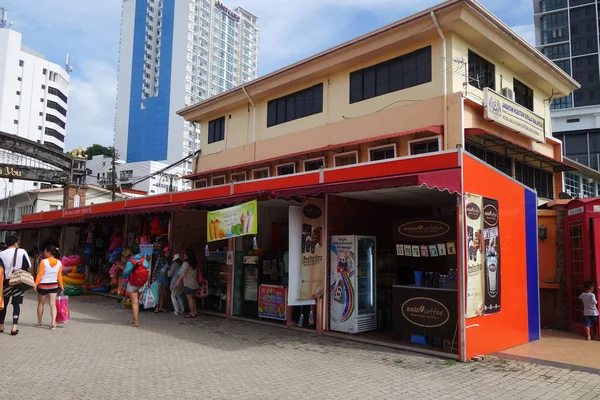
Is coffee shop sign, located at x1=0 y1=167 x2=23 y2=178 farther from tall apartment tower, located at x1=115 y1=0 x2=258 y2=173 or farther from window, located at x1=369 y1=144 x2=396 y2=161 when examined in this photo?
Answer: tall apartment tower, located at x1=115 y1=0 x2=258 y2=173

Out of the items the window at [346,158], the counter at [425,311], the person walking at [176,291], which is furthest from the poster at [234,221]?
the window at [346,158]

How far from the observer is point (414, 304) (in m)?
8.55

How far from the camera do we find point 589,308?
9.64 metres

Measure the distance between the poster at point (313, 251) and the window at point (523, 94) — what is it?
35.4 ft

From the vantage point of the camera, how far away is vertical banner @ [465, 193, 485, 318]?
25.1ft

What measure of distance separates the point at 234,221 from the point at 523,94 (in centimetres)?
1290

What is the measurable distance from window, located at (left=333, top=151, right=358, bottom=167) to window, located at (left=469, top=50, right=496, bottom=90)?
4.29 meters

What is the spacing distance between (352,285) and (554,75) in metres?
13.5

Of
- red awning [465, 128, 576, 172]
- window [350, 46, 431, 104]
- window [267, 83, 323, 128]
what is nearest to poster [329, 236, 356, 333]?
red awning [465, 128, 576, 172]

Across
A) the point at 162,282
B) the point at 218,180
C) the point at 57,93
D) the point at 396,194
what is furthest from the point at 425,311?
the point at 57,93

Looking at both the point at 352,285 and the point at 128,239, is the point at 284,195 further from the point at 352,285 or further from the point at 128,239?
the point at 128,239

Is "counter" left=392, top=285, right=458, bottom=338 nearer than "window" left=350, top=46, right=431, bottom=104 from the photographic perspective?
Yes

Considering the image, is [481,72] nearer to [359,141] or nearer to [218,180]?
[359,141]

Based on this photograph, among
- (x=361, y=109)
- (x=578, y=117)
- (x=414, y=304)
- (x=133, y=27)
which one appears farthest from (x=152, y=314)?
(x=133, y=27)
